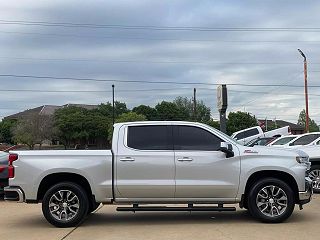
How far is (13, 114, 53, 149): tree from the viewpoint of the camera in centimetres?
7905

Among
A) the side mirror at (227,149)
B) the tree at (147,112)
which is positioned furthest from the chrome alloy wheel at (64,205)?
the tree at (147,112)

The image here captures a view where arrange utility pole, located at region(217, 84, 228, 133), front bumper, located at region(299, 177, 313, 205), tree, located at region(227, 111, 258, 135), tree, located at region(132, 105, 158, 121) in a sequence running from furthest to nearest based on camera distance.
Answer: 1. tree, located at region(132, 105, 158, 121)
2. tree, located at region(227, 111, 258, 135)
3. utility pole, located at region(217, 84, 228, 133)
4. front bumper, located at region(299, 177, 313, 205)

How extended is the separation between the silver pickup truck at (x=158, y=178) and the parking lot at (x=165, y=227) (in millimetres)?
318

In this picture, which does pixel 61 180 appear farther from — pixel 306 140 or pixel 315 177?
pixel 306 140

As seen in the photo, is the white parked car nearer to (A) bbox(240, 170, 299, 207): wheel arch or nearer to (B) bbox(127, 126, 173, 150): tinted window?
(A) bbox(240, 170, 299, 207): wheel arch

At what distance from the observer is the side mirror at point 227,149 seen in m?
8.94

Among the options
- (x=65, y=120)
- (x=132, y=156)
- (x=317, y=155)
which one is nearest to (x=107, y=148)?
(x=132, y=156)

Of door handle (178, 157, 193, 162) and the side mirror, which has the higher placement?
the side mirror

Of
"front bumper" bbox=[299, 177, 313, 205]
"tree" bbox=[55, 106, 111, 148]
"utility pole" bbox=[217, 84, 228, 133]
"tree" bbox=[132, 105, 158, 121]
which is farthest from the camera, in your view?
"tree" bbox=[132, 105, 158, 121]

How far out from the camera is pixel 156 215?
1030 centimetres

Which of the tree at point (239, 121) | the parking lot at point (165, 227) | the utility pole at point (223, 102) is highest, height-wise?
the tree at point (239, 121)

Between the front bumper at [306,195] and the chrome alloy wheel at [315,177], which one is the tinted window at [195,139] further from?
the chrome alloy wheel at [315,177]

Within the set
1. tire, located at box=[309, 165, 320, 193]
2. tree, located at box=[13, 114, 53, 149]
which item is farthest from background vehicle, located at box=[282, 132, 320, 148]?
tree, located at box=[13, 114, 53, 149]

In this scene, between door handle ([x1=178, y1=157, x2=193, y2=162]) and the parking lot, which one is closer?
the parking lot
